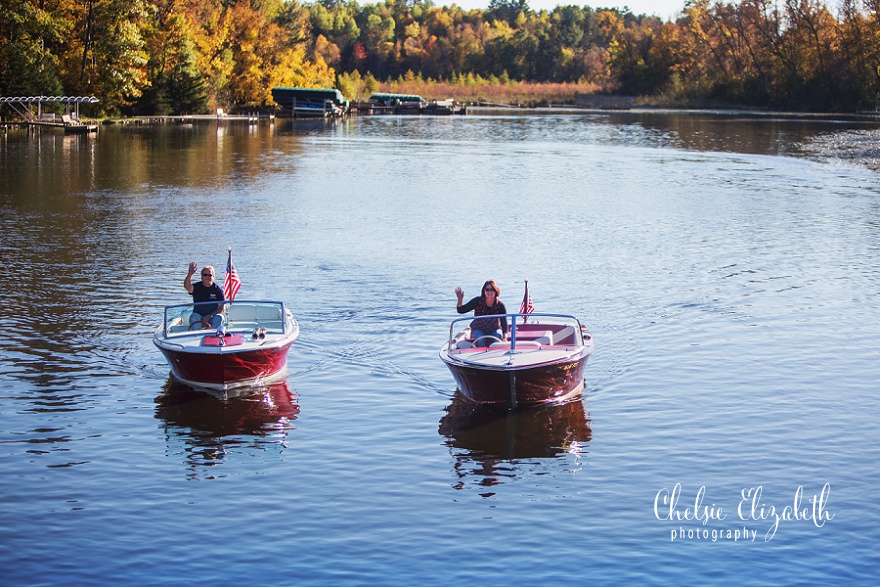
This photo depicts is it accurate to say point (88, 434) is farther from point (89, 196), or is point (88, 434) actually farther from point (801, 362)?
point (89, 196)

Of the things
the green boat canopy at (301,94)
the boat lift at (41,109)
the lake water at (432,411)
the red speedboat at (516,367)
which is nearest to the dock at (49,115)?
the boat lift at (41,109)

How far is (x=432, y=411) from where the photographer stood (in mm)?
18016

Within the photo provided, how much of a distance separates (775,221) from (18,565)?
34.5 metres

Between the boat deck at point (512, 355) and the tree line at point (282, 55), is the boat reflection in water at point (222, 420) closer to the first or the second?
the boat deck at point (512, 355)

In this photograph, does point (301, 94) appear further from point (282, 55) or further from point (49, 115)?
point (49, 115)

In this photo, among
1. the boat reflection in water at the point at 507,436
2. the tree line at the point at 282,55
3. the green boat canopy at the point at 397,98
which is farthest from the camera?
the green boat canopy at the point at 397,98

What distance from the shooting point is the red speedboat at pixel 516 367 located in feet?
56.5

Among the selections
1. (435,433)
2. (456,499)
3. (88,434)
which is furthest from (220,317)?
(456,499)

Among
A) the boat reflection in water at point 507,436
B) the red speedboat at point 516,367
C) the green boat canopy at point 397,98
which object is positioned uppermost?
the green boat canopy at point 397,98

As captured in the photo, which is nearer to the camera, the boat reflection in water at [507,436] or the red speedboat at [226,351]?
the boat reflection in water at [507,436]

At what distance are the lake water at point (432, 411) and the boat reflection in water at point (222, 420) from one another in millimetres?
64

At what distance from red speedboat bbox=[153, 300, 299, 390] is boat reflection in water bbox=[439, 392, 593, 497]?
10.6ft

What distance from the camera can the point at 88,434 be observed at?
16.5 meters

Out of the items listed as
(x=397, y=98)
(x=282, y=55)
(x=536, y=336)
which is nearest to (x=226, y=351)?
(x=536, y=336)
